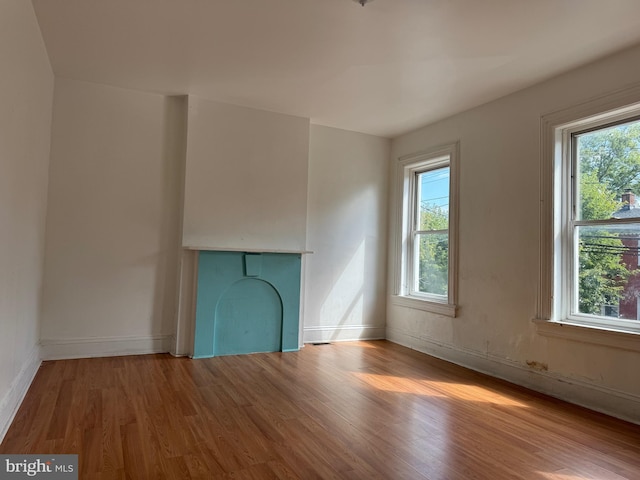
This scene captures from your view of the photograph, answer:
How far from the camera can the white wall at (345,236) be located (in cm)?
487

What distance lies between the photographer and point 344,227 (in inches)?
199

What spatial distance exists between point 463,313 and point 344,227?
5.57 feet

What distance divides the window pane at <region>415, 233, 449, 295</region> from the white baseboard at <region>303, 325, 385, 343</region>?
76 centimetres

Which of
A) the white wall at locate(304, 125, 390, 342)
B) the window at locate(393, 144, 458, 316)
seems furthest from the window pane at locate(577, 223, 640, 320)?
the white wall at locate(304, 125, 390, 342)

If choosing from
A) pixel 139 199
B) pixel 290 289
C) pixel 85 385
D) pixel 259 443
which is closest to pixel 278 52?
pixel 139 199

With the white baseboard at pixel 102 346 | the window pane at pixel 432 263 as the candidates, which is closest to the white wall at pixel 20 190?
the white baseboard at pixel 102 346

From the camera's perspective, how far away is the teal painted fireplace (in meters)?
4.07

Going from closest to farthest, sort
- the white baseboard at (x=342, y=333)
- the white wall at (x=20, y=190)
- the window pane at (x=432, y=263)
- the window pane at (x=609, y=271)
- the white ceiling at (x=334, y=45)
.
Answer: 1. the white wall at (x=20, y=190)
2. the white ceiling at (x=334, y=45)
3. the window pane at (x=609, y=271)
4. the window pane at (x=432, y=263)
5. the white baseboard at (x=342, y=333)

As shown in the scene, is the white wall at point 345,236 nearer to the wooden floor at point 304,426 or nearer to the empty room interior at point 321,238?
the empty room interior at point 321,238

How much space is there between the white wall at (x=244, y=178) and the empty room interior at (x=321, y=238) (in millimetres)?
23

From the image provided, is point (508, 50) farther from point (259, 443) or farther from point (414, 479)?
point (259, 443)

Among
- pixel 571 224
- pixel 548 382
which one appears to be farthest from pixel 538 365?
pixel 571 224

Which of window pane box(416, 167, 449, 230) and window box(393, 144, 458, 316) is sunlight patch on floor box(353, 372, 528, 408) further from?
window pane box(416, 167, 449, 230)

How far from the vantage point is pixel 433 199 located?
478 cm
